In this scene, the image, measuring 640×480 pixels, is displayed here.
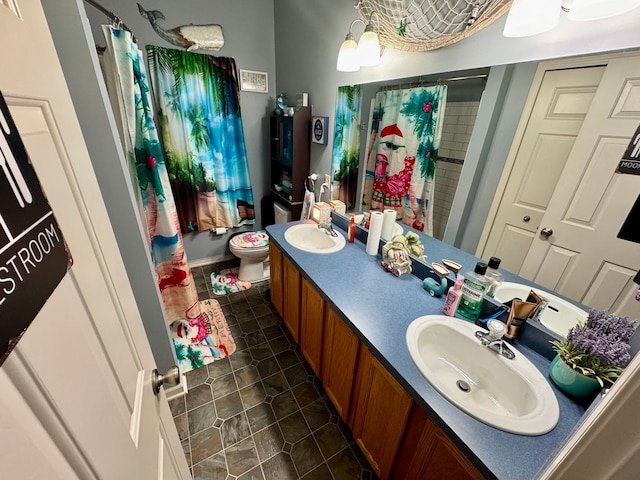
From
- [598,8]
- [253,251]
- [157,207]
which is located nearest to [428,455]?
[598,8]

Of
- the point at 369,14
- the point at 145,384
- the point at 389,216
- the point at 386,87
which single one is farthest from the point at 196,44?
the point at 145,384

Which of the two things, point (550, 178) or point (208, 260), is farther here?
point (208, 260)

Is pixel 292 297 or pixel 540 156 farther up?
pixel 540 156

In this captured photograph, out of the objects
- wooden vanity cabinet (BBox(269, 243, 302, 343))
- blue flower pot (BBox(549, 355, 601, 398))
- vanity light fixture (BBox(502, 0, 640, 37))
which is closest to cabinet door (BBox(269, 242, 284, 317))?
wooden vanity cabinet (BBox(269, 243, 302, 343))

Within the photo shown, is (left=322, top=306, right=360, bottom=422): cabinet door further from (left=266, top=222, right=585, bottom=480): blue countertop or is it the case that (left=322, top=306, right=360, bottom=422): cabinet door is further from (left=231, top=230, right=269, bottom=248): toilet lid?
Answer: (left=231, top=230, right=269, bottom=248): toilet lid

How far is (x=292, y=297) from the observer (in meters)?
1.72

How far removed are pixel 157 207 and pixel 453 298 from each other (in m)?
1.72

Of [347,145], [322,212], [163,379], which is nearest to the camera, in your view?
[163,379]

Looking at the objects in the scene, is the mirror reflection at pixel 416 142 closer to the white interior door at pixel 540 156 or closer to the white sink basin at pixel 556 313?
the white interior door at pixel 540 156

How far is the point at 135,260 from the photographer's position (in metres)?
1.17

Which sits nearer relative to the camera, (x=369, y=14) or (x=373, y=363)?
(x=373, y=363)

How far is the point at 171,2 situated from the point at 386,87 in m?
1.89

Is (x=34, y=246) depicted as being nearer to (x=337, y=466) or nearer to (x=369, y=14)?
(x=337, y=466)

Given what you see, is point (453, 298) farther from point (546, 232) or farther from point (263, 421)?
point (263, 421)
